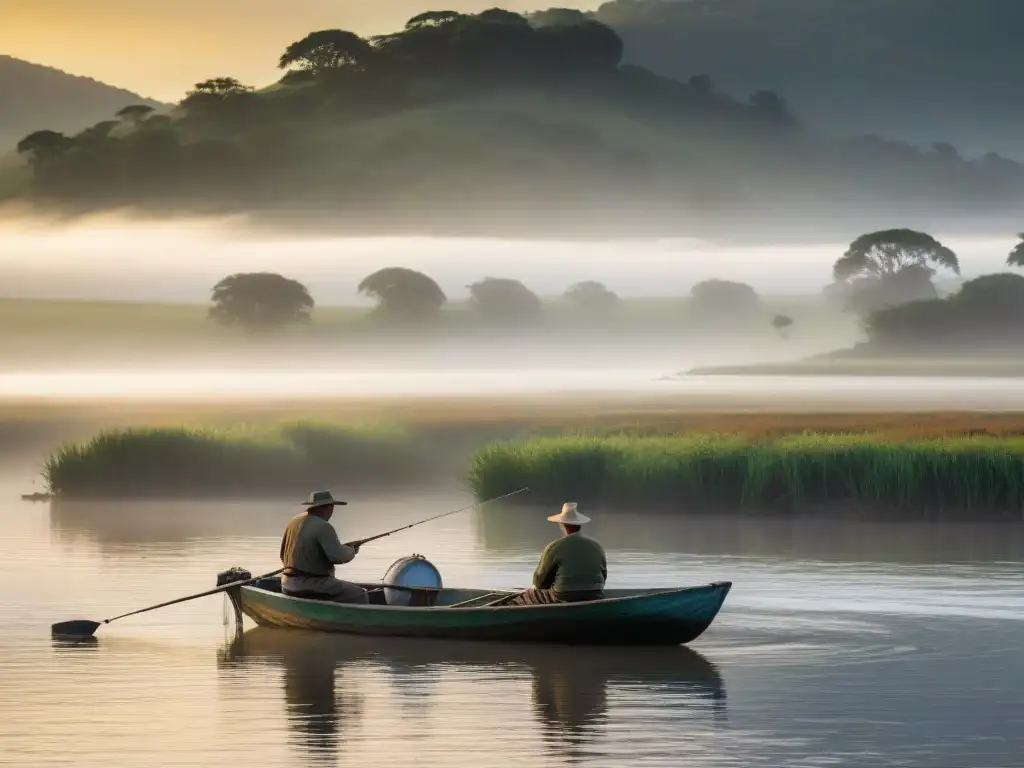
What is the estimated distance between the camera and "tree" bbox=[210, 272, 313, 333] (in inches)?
4441

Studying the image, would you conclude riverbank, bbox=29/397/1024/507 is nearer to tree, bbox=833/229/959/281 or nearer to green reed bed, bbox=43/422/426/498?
green reed bed, bbox=43/422/426/498

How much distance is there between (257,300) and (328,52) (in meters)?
41.2

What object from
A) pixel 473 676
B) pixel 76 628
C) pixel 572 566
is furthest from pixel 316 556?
pixel 473 676

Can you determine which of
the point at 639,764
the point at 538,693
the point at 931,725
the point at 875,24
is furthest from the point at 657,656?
the point at 875,24

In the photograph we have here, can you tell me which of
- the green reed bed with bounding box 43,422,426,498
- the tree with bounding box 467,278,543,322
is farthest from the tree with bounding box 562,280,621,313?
the green reed bed with bounding box 43,422,426,498

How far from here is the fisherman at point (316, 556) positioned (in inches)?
830

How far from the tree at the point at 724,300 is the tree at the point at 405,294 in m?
16.1

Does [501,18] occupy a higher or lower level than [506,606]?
higher

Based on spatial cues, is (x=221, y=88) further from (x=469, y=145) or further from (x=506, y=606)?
(x=506, y=606)

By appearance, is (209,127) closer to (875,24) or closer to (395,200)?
(395,200)

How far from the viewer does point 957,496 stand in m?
36.8

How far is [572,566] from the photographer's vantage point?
20.2m

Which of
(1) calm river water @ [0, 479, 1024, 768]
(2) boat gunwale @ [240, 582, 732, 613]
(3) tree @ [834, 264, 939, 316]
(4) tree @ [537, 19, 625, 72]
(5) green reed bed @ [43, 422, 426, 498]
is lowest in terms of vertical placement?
(1) calm river water @ [0, 479, 1024, 768]

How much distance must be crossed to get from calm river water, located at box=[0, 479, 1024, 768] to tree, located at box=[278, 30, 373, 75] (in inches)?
4537
